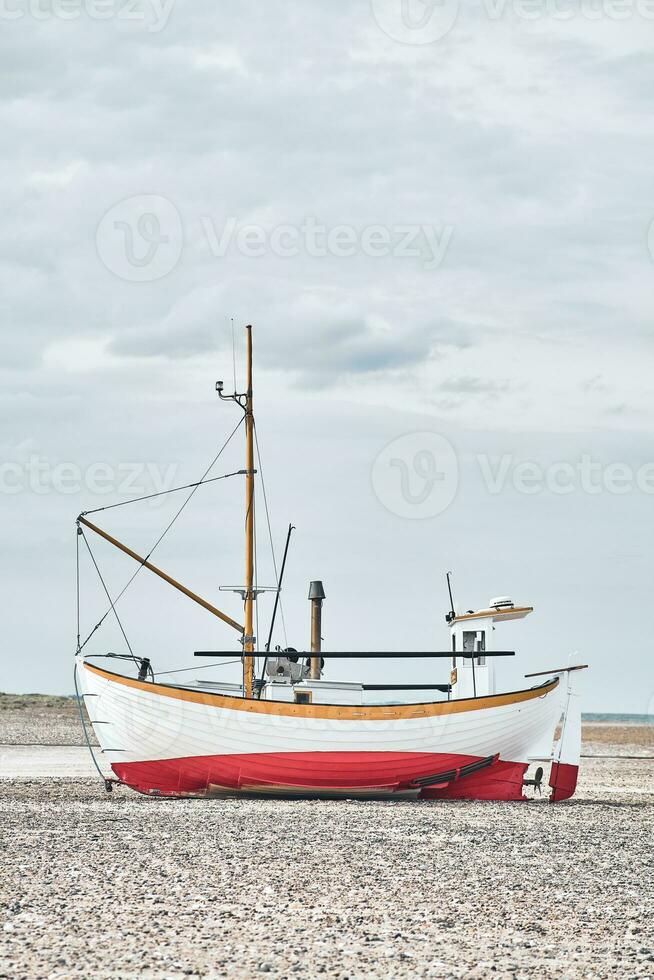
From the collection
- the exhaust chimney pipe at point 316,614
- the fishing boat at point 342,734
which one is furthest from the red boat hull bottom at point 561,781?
the exhaust chimney pipe at point 316,614

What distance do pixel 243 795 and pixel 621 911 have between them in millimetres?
15948

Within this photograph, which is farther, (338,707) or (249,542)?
(249,542)

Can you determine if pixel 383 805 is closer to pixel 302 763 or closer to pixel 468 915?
pixel 302 763

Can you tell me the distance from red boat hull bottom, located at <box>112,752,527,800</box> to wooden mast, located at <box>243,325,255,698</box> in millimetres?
2733

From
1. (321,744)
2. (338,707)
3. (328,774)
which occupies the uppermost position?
(338,707)

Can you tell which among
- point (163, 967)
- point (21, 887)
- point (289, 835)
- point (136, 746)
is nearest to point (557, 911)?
point (163, 967)

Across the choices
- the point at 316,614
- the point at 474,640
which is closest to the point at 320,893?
the point at 474,640

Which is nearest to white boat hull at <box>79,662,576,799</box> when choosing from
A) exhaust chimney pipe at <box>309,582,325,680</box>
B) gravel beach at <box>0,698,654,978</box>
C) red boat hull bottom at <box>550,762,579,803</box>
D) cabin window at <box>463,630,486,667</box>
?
red boat hull bottom at <box>550,762,579,803</box>

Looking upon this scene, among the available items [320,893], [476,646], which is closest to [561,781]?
[476,646]

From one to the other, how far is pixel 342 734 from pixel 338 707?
609 mm

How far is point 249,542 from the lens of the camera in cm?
3094

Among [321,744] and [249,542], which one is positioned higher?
[249,542]

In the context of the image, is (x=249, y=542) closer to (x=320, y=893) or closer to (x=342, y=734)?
(x=342, y=734)

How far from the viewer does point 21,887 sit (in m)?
13.2
